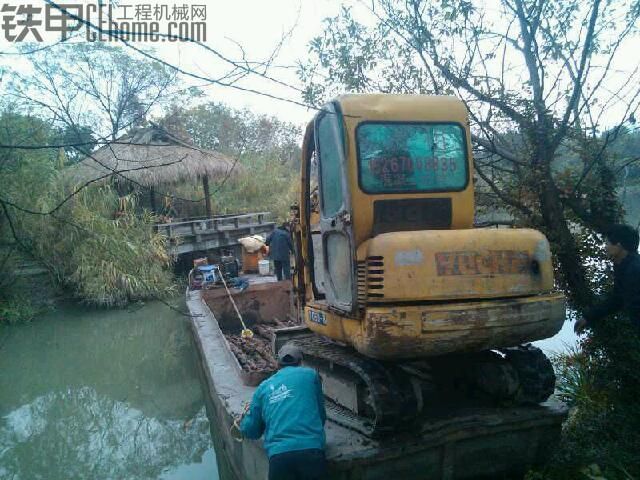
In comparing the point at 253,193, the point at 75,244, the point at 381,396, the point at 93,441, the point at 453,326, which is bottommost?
the point at 93,441

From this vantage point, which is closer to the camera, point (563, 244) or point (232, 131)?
point (563, 244)

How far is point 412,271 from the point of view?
328cm

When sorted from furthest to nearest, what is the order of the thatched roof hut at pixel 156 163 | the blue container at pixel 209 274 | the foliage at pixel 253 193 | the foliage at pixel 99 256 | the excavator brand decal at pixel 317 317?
the foliage at pixel 253 193
the thatched roof hut at pixel 156 163
the foliage at pixel 99 256
the blue container at pixel 209 274
the excavator brand decal at pixel 317 317

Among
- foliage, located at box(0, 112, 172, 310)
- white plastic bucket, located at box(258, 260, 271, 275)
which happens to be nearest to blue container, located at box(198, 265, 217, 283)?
white plastic bucket, located at box(258, 260, 271, 275)

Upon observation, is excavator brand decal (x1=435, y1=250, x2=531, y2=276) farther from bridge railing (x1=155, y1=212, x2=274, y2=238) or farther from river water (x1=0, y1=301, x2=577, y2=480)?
bridge railing (x1=155, y1=212, x2=274, y2=238)

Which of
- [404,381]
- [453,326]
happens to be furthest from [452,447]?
[453,326]

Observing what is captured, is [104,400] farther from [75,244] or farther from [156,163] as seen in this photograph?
[156,163]

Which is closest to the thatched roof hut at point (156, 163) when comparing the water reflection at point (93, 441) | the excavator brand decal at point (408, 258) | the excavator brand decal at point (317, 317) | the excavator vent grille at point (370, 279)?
the water reflection at point (93, 441)

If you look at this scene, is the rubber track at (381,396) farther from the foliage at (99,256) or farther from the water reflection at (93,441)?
the foliage at (99,256)

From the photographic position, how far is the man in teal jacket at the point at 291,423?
3.25 meters

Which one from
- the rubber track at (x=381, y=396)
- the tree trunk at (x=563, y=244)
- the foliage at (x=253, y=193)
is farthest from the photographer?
the foliage at (x=253, y=193)

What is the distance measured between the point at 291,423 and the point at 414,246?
4.52ft

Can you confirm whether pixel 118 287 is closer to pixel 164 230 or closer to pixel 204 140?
pixel 164 230

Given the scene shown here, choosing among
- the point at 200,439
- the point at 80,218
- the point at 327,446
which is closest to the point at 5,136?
the point at 80,218
